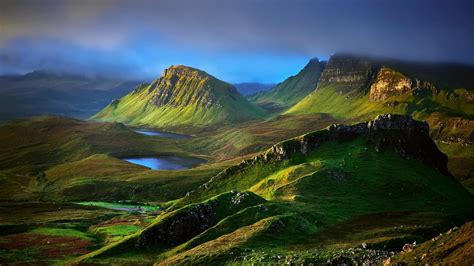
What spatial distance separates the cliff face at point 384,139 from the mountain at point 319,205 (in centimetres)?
28

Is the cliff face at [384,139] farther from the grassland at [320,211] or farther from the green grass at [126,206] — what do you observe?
the green grass at [126,206]

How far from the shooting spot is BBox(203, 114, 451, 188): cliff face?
443ft

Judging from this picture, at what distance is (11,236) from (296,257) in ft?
276

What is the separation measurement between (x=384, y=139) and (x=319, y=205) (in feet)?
143

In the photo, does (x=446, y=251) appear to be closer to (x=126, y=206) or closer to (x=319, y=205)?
(x=319, y=205)

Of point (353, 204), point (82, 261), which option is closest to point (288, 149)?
point (353, 204)

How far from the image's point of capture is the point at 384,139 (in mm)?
135125

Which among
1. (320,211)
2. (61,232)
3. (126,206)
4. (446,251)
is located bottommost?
(126,206)

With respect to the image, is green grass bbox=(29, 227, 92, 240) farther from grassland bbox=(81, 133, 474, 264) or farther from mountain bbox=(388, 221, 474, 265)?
mountain bbox=(388, 221, 474, 265)

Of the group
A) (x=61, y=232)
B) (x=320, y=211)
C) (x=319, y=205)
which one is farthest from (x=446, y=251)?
(x=61, y=232)

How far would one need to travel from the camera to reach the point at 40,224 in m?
136

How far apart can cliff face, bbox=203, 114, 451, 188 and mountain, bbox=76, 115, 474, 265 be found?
11.2 inches

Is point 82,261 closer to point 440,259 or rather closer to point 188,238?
point 188,238

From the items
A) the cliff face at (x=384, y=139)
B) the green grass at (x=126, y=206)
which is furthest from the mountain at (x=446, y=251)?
the green grass at (x=126, y=206)
